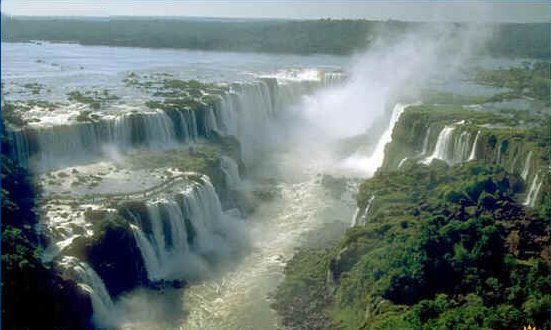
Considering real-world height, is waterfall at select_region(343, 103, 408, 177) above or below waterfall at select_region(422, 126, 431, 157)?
below

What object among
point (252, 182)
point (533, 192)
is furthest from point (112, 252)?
point (533, 192)

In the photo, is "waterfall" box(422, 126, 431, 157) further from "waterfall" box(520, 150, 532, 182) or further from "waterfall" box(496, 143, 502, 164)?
"waterfall" box(520, 150, 532, 182)

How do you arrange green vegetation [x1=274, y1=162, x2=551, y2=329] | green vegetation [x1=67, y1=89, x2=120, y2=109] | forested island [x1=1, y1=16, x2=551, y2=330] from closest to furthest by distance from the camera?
green vegetation [x1=274, y1=162, x2=551, y2=329] → forested island [x1=1, y1=16, x2=551, y2=330] → green vegetation [x1=67, y1=89, x2=120, y2=109]

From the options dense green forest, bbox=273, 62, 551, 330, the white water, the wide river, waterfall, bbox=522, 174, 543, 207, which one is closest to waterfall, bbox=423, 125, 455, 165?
the white water

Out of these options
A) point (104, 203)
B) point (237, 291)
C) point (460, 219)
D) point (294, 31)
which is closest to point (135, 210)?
point (104, 203)

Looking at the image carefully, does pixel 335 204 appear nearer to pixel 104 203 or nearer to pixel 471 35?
pixel 104 203

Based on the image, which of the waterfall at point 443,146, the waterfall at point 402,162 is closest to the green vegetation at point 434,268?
the waterfall at point 443,146

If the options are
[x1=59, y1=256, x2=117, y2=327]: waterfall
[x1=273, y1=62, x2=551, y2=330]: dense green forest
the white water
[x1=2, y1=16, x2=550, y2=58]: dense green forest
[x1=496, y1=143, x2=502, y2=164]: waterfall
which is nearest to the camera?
[x1=273, y1=62, x2=551, y2=330]: dense green forest
